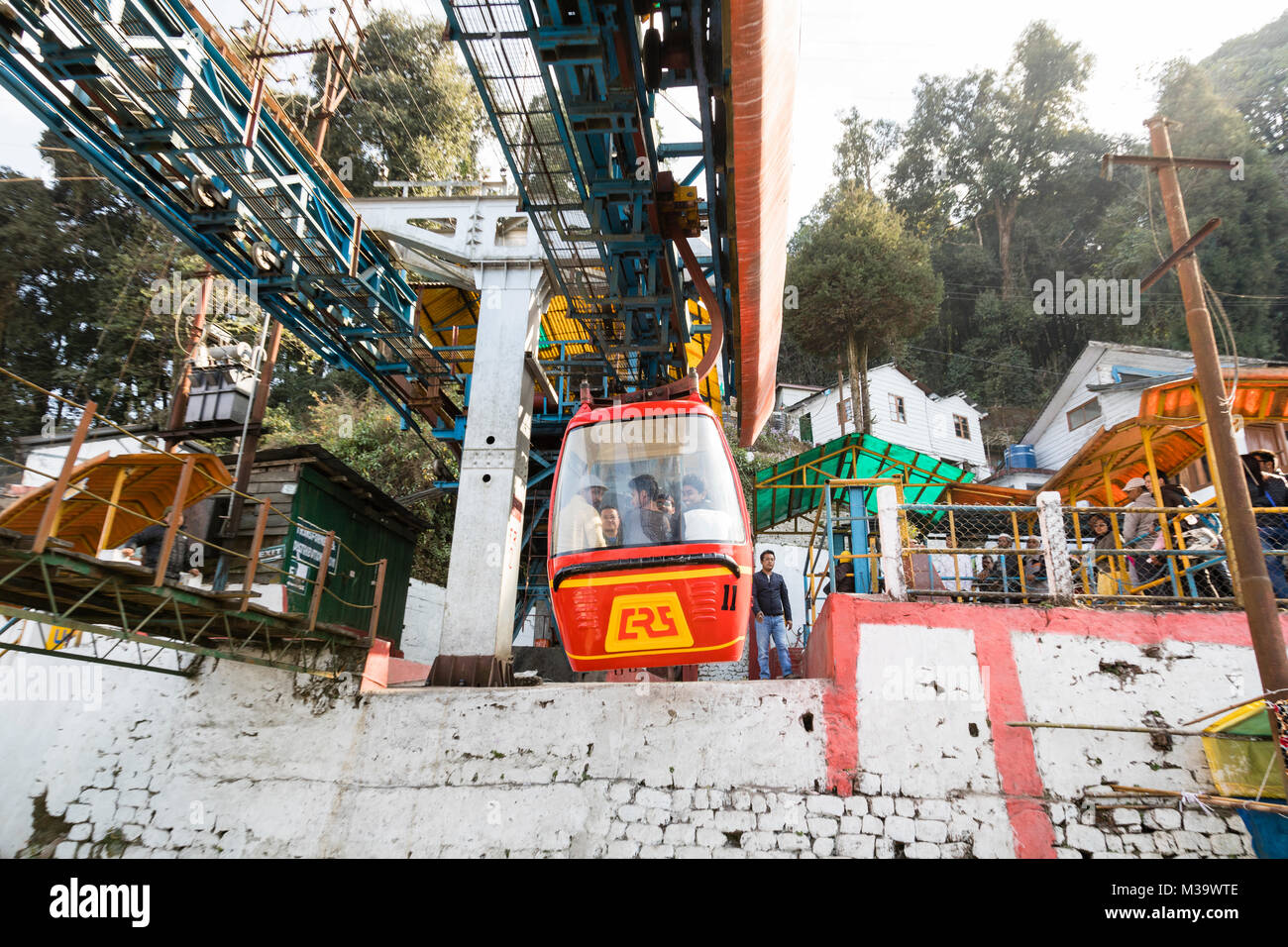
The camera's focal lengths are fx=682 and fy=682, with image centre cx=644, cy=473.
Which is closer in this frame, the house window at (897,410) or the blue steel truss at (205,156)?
the blue steel truss at (205,156)

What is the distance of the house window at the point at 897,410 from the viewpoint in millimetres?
28103

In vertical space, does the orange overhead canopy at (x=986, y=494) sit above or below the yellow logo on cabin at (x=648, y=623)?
above

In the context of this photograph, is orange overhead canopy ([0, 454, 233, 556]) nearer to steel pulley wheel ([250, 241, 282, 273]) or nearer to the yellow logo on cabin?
steel pulley wheel ([250, 241, 282, 273])

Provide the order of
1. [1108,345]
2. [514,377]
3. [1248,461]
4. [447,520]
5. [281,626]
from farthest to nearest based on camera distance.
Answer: [1108,345], [447,520], [514,377], [1248,461], [281,626]

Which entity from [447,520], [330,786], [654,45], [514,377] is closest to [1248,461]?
[654,45]

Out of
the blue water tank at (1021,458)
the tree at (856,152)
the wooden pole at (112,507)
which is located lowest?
the wooden pole at (112,507)

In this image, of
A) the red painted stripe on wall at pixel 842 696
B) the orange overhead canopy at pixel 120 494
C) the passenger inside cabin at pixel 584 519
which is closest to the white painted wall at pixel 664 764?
the red painted stripe on wall at pixel 842 696

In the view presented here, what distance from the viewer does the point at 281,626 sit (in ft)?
22.4

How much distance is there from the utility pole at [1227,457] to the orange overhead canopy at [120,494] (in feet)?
27.8

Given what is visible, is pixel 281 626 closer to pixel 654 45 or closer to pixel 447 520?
pixel 654 45

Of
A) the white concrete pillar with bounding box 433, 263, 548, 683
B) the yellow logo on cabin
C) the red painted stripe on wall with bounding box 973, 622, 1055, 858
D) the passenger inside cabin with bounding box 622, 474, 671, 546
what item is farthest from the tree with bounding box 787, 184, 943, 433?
the yellow logo on cabin

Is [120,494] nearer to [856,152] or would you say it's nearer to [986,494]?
[986,494]

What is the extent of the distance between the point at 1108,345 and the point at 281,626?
25913 mm

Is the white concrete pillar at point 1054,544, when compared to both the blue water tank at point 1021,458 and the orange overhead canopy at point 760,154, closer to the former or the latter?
the orange overhead canopy at point 760,154
